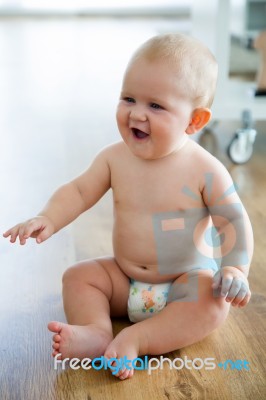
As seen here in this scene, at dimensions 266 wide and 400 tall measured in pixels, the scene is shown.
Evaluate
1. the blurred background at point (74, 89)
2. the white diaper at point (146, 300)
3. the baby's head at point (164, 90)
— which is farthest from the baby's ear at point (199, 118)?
the blurred background at point (74, 89)

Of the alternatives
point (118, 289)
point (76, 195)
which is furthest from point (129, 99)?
point (118, 289)

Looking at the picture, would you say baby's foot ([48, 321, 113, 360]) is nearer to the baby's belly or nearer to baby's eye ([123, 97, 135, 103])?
the baby's belly

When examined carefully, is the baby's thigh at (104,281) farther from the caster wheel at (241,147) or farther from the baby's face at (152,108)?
the caster wheel at (241,147)

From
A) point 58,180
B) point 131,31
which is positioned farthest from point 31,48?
point 58,180

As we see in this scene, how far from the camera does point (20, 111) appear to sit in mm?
2240

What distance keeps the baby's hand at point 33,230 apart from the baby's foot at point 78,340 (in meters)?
0.13

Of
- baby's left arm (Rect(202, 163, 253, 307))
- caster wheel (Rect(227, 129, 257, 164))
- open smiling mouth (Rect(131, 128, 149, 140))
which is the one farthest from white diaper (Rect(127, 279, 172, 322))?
caster wheel (Rect(227, 129, 257, 164))

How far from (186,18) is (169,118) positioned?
159 inches

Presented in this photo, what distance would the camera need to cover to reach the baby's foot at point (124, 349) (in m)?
0.81

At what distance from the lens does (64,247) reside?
119cm

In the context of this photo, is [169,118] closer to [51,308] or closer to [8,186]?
[51,308]

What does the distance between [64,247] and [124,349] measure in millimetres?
396

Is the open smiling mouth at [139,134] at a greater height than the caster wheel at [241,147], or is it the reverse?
the open smiling mouth at [139,134]

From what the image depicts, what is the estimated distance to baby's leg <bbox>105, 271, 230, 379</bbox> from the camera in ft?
2.80
